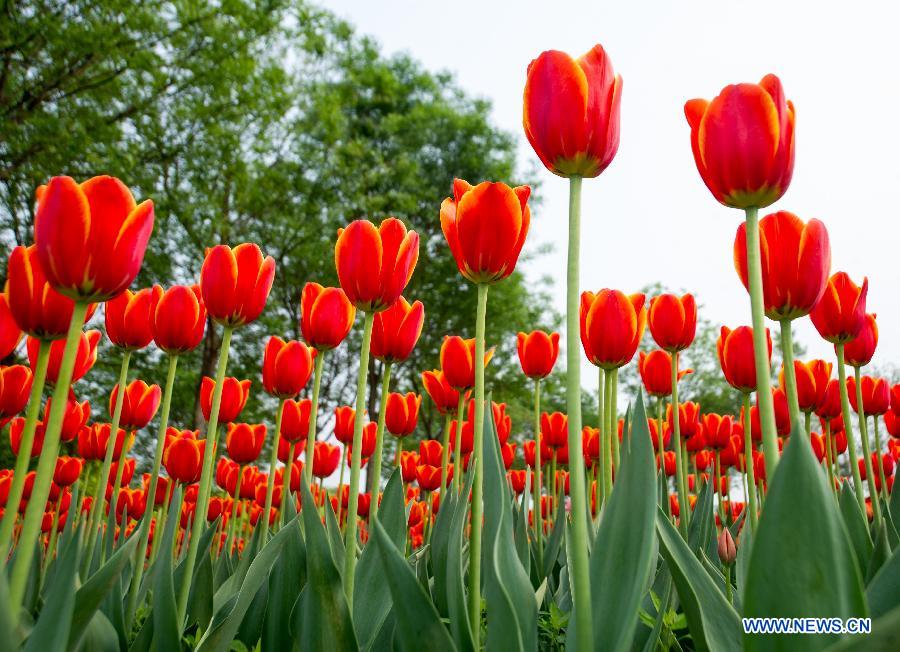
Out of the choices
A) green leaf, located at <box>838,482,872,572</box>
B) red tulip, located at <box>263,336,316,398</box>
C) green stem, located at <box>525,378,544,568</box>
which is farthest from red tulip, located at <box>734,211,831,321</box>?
red tulip, located at <box>263,336,316,398</box>

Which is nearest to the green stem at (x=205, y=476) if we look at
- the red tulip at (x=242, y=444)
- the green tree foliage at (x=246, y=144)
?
the red tulip at (x=242, y=444)

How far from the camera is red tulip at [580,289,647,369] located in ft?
6.27

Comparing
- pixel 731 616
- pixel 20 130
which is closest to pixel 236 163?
pixel 20 130

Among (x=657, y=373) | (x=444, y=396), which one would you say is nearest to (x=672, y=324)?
(x=657, y=373)

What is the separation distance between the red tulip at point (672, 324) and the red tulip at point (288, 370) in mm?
1310

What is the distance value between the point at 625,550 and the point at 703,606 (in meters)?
0.21

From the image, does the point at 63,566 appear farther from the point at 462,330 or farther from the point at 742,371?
the point at 462,330

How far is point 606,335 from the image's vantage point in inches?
75.5

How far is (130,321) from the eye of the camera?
6.21 feet

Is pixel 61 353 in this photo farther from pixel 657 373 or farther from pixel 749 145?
pixel 657 373

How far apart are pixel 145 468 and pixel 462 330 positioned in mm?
10139

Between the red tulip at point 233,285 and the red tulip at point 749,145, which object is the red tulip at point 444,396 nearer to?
the red tulip at point 233,285

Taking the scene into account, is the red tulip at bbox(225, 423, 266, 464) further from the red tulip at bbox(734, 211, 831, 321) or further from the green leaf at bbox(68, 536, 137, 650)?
the red tulip at bbox(734, 211, 831, 321)

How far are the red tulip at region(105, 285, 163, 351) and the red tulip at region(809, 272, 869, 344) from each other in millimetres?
2062
